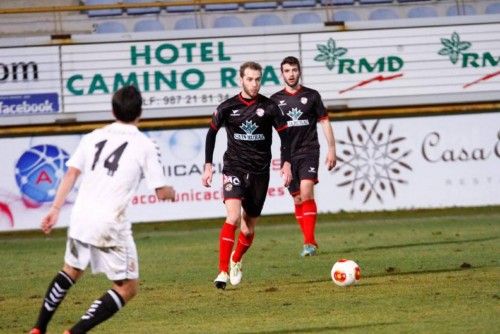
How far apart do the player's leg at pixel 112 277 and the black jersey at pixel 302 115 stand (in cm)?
724

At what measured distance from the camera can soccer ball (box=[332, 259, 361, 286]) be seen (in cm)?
1168

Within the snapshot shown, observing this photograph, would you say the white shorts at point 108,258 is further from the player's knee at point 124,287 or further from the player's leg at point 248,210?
the player's leg at point 248,210

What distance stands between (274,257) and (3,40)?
10.4 metres

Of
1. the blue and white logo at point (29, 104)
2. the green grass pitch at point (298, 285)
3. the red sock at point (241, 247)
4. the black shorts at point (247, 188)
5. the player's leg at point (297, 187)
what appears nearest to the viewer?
the green grass pitch at point (298, 285)

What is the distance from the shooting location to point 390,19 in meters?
25.8

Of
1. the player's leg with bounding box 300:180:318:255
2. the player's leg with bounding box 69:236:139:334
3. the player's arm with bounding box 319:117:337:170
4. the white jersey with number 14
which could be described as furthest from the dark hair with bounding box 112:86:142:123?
the player's leg with bounding box 300:180:318:255

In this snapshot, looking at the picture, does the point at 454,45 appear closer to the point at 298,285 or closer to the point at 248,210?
the point at 248,210

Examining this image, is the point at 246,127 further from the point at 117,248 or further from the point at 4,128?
the point at 4,128

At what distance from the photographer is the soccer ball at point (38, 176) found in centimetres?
2217

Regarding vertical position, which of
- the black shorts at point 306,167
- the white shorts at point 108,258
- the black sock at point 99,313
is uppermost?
the black shorts at point 306,167

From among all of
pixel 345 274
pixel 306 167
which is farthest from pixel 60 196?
pixel 306 167

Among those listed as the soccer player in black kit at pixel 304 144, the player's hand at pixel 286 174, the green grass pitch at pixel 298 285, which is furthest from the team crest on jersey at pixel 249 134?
the soccer player in black kit at pixel 304 144

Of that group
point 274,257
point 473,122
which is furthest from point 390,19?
point 274,257

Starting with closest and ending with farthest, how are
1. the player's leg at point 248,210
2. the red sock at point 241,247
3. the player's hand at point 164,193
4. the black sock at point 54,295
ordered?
1. the player's hand at point 164,193
2. the black sock at point 54,295
3. the player's leg at point 248,210
4. the red sock at point 241,247
